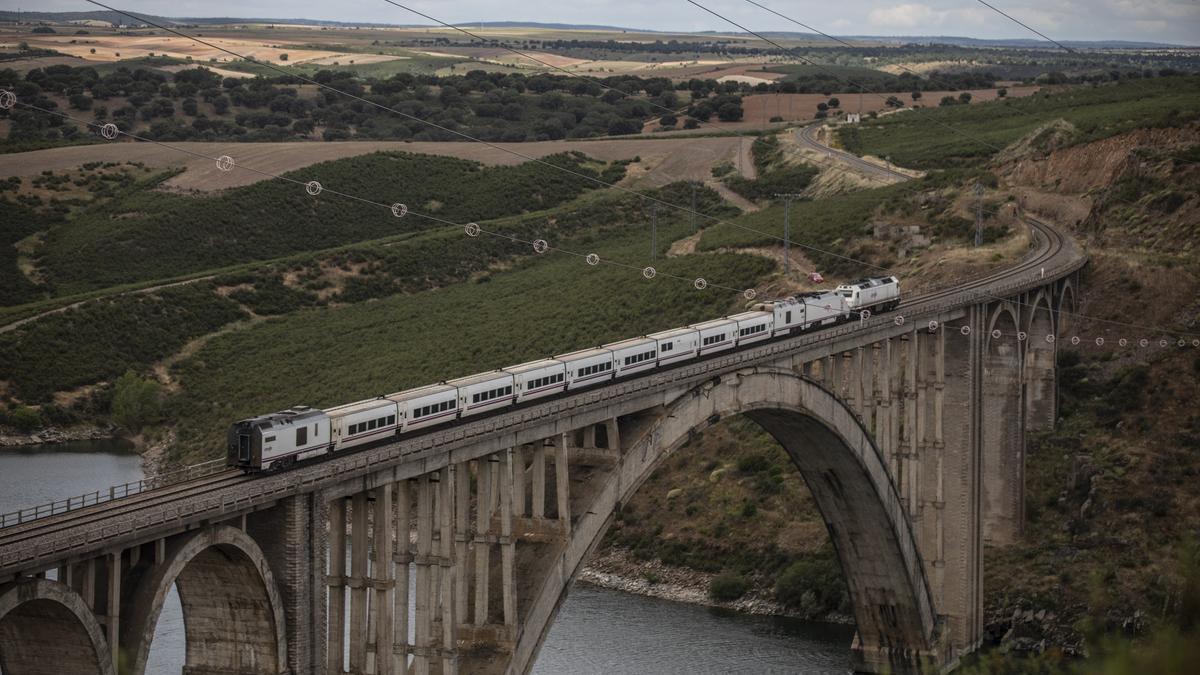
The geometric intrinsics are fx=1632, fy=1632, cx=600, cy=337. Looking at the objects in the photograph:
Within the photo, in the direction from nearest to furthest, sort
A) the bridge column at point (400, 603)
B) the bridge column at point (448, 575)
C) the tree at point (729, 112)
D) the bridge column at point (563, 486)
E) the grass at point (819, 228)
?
1. the bridge column at point (400, 603)
2. the bridge column at point (448, 575)
3. the bridge column at point (563, 486)
4. the grass at point (819, 228)
5. the tree at point (729, 112)

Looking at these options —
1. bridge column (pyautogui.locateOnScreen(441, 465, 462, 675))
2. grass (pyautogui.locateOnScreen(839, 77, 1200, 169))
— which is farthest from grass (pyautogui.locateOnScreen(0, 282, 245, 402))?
bridge column (pyautogui.locateOnScreen(441, 465, 462, 675))

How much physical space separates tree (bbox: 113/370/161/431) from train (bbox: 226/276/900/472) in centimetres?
4780

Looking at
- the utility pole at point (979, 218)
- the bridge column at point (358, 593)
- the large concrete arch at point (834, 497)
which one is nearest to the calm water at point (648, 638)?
the large concrete arch at point (834, 497)

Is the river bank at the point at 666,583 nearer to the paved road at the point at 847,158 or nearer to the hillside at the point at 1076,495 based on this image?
the hillside at the point at 1076,495

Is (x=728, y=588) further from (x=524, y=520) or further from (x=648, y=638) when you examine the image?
(x=524, y=520)

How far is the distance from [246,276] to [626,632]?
56223 mm

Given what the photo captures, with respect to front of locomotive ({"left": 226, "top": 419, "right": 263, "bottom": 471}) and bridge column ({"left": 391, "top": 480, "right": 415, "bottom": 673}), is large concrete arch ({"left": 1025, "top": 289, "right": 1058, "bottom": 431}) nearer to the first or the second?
bridge column ({"left": 391, "top": 480, "right": 415, "bottom": 673})

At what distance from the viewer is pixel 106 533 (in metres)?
27.5

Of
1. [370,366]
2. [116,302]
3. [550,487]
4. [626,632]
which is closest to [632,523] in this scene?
[626,632]

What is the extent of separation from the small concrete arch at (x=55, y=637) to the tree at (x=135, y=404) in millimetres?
66232

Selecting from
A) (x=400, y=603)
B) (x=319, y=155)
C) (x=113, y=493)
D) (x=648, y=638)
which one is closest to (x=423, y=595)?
(x=400, y=603)

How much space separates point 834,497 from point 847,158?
6856cm

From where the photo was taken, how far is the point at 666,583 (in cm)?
7250

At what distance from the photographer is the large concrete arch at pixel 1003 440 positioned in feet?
228
